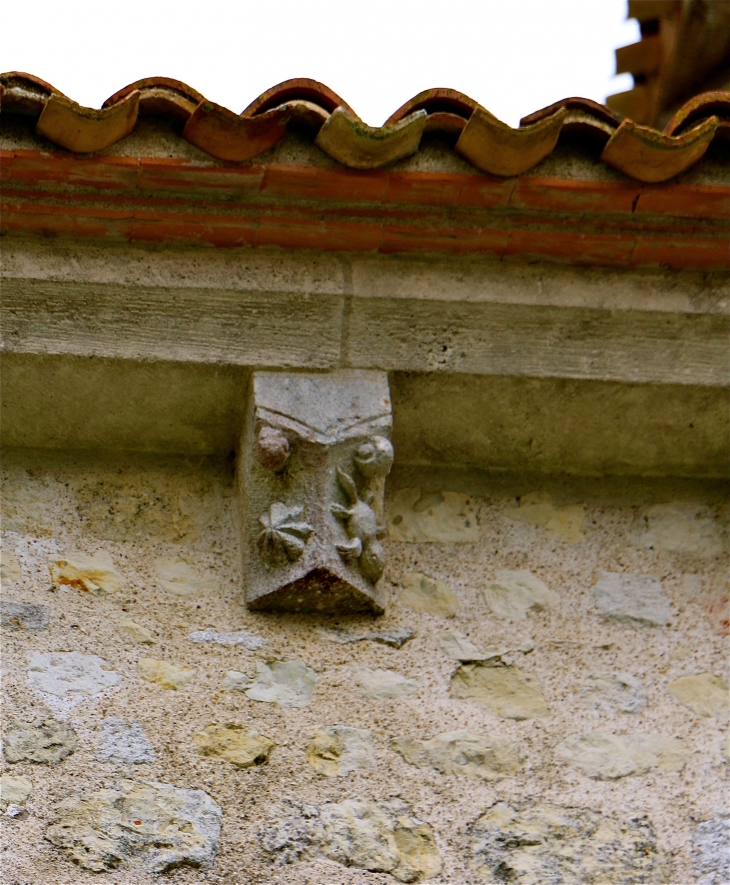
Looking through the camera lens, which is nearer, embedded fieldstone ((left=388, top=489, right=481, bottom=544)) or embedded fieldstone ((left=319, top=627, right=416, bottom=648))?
embedded fieldstone ((left=319, top=627, right=416, bottom=648))

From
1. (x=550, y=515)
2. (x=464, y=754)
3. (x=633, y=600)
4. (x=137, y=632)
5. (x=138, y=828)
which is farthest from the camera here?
(x=550, y=515)

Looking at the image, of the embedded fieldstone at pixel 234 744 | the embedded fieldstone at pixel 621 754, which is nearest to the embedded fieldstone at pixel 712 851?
the embedded fieldstone at pixel 621 754

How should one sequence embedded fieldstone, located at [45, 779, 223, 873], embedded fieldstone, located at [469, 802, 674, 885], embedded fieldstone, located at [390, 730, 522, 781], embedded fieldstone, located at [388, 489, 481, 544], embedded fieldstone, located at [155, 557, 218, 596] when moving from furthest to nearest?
embedded fieldstone, located at [388, 489, 481, 544] < embedded fieldstone, located at [155, 557, 218, 596] < embedded fieldstone, located at [390, 730, 522, 781] < embedded fieldstone, located at [469, 802, 674, 885] < embedded fieldstone, located at [45, 779, 223, 873]

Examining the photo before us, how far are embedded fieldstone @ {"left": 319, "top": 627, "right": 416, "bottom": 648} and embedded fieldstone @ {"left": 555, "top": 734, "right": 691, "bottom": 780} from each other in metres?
0.40

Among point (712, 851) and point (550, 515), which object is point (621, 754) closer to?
point (712, 851)

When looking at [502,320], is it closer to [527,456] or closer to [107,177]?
[527,456]

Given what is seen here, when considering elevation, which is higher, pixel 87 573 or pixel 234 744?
pixel 87 573

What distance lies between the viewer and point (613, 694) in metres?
→ 2.52

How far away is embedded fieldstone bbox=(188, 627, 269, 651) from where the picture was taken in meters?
2.47

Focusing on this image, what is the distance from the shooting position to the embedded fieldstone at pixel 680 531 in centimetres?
280

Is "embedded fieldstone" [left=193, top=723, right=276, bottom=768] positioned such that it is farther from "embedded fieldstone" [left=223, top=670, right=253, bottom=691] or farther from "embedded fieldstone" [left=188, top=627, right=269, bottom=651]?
"embedded fieldstone" [left=188, top=627, right=269, bottom=651]

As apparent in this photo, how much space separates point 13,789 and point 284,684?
560mm

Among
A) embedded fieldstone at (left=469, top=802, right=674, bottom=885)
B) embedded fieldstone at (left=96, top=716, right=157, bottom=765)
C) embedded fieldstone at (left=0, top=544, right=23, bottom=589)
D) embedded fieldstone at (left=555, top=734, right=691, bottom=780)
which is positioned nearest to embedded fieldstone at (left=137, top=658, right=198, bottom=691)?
embedded fieldstone at (left=96, top=716, right=157, bottom=765)

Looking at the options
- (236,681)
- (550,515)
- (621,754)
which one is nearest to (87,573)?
(236,681)
